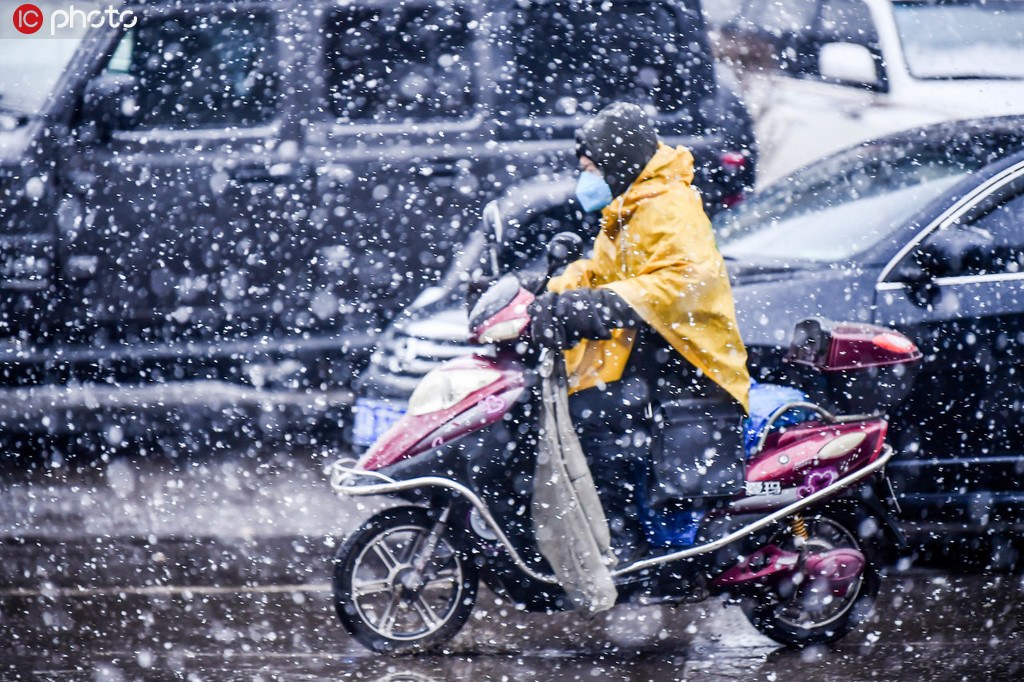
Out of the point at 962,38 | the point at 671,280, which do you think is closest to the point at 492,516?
the point at 671,280

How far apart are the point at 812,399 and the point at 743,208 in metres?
1.72

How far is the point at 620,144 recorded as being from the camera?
3.63 m

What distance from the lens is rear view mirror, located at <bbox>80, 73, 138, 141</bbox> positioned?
687 centimetres

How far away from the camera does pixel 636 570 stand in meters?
3.83

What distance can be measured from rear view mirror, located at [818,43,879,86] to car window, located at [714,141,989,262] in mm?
4660

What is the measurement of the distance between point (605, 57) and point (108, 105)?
9.92 ft

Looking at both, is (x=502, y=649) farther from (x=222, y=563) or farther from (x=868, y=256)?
(x=868, y=256)

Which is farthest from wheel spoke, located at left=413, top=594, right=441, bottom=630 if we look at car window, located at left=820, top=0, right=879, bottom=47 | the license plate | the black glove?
car window, located at left=820, top=0, right=879, bottom=47

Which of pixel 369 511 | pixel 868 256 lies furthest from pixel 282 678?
pixel 868 256

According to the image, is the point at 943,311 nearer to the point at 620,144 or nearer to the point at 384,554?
the point at 620,144

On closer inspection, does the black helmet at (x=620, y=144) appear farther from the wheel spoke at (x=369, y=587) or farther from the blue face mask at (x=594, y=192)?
the wheel spoke at (x=369, y=587)

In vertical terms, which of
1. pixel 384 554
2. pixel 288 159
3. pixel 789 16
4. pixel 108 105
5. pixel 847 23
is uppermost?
pixel 108 105

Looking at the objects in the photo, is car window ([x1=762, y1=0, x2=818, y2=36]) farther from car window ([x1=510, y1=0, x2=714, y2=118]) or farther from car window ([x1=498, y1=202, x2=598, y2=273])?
car window ([x1=498, y1=202, x2=598, y2=273])

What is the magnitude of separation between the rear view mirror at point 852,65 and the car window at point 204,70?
5202mm
